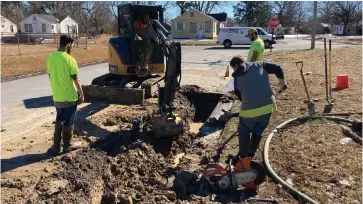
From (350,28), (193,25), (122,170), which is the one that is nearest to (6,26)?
(193,25)

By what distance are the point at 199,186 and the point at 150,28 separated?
417 cm

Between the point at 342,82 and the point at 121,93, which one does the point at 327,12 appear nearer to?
the point at 342,82

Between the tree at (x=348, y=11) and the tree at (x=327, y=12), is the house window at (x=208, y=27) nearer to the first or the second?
the tree at (x=348, y=11)

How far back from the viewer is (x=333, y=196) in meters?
4.71

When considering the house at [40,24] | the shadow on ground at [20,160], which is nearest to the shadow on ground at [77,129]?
the shadow on ground at [20,160]

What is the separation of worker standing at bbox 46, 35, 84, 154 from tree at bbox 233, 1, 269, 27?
65.7m

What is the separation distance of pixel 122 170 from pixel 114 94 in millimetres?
4246

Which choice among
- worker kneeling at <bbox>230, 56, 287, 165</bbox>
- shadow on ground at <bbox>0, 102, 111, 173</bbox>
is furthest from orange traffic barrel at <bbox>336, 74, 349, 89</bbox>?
shadow on ground at <bbox>0, 102, 111, 173</bbox>

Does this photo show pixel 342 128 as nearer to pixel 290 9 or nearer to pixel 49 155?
pixel 49 155

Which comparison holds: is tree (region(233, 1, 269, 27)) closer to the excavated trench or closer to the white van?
the white van

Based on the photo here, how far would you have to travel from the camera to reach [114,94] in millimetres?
10102

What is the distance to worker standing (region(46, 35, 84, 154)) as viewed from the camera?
6.01 metres

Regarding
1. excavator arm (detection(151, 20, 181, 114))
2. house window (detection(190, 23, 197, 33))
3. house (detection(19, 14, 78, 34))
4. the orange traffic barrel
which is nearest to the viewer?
excavator arm (detection(151, 20, 181, 114))

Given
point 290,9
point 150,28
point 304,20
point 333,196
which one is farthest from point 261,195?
point 304,20
